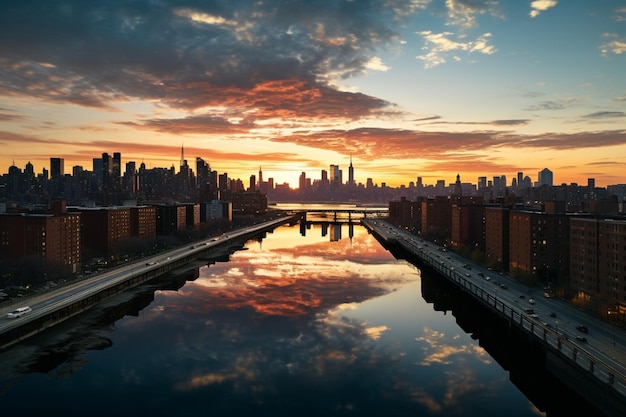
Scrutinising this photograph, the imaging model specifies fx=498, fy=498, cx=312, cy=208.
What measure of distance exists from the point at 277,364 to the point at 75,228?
60362mm

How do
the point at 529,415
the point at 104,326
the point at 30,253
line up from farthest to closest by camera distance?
the point at 30,253 → the point at 104,326 → the point at 529,415

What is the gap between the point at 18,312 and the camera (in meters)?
47.3

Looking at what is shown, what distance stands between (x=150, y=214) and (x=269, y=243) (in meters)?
34.2

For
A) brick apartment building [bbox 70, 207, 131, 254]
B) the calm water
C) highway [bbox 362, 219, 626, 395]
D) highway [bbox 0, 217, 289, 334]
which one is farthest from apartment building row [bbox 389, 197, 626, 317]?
brick apartment building [bbox 70, 207, 131, 254]

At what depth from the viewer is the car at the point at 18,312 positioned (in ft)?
152

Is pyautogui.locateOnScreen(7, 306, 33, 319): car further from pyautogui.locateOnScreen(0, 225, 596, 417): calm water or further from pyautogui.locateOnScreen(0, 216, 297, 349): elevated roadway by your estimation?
pyautogui.locateOnScreen(0, 225, 596, 417): calm water

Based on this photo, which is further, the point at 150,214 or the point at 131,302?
the point at 150,214

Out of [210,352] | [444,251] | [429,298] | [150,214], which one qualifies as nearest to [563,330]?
[429,298]

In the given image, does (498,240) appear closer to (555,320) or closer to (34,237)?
(555,320)

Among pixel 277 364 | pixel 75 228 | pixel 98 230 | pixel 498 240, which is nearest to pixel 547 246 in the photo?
pixel 498 240

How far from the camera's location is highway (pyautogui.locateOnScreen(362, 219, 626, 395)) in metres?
35.1

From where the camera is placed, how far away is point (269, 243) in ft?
470

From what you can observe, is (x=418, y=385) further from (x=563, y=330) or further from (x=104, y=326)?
(x=104, y=326)

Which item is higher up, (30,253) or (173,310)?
(30,253)
